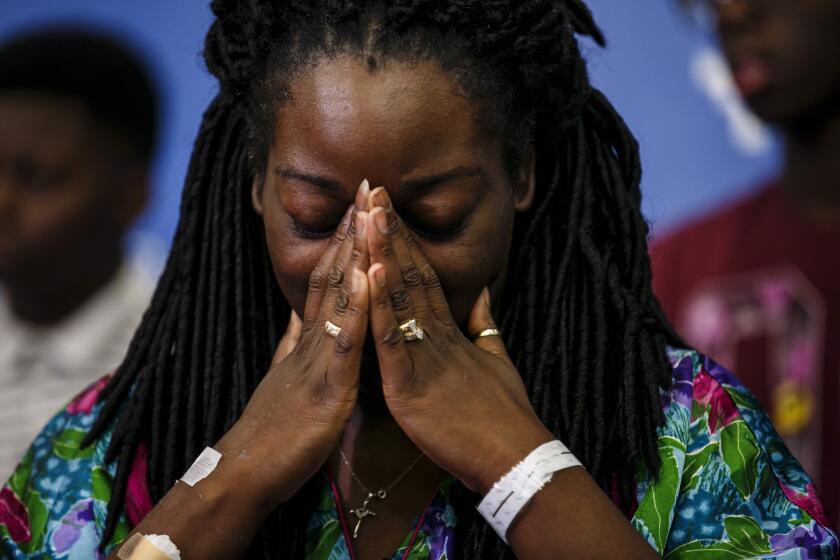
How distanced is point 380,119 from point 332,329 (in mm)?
342

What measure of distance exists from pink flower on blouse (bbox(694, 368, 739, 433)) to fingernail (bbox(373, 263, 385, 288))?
626mm

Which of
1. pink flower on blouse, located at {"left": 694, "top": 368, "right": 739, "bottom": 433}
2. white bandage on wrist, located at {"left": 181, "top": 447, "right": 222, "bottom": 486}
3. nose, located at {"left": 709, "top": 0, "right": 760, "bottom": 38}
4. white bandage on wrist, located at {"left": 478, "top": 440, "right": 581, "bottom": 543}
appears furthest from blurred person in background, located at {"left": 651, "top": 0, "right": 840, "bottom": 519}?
white bandage on wrist, located at {"left": 181, "top": 447, "right": 222, "bottom": 486}

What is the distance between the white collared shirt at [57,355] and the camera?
377cm

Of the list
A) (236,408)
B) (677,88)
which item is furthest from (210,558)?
(677,88)

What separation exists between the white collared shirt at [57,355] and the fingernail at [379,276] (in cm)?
221

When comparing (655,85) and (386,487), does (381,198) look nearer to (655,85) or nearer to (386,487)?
(386,487)

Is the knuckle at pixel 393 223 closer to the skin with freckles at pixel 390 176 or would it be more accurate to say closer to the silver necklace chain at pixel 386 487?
the skin with freckles at pixel 390 176

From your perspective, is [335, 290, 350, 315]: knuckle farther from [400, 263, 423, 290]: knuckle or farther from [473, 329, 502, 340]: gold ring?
[473, 329, 502, 340]: gold ring

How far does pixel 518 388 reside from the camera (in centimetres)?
177

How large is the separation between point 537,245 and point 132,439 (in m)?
0.84

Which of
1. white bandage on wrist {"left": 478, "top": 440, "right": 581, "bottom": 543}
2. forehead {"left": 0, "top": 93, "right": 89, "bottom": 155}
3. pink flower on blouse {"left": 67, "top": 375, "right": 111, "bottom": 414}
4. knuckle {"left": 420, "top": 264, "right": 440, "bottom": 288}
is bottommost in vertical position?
white bandage on wrist {"left": 478, "top": 440, "right": 581, "bottom": 543}

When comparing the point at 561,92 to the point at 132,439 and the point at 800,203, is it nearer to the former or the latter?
the point at 132,439

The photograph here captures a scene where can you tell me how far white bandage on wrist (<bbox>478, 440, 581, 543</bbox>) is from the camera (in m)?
1.64

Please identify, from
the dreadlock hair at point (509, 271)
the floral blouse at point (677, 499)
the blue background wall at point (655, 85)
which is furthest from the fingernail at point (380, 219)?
the blue background wall at point (655, 85)
